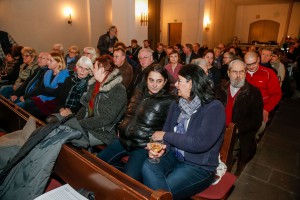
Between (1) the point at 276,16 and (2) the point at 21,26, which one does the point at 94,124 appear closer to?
(2) the point at 21,26

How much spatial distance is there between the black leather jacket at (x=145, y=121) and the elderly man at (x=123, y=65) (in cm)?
213

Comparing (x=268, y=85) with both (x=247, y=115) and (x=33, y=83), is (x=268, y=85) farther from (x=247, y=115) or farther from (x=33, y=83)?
(x=33, y=83)

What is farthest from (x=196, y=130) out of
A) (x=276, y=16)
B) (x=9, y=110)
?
(x=276, y=16)

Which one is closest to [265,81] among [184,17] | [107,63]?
[107,63]

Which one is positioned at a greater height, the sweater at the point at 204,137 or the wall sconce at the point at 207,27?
the wall sconce at the point at 207,27

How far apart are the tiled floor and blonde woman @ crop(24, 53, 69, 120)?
2823 mm

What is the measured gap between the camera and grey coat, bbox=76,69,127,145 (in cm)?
255

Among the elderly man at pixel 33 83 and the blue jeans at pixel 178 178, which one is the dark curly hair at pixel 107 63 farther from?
the elderly man at pixel 33 83

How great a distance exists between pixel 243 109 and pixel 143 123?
1.32m

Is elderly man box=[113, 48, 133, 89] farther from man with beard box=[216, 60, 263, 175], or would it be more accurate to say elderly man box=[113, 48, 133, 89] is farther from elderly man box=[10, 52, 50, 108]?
man with beard box=[216, 60, 263, 175]

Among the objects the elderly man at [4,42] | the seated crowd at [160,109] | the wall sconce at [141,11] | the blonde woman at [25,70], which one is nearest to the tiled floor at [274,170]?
the seated crowd at [160,109]

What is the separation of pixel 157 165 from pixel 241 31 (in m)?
18.7

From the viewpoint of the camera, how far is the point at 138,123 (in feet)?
7.63

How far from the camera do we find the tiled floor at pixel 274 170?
2.69m
